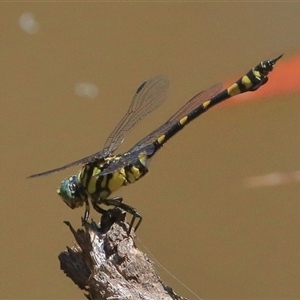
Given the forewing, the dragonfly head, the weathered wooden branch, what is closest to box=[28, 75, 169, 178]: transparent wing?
the forewing

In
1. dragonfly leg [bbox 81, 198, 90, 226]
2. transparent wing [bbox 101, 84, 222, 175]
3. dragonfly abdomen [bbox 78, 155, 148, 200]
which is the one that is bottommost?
dragonfly leg [bbox 81, 198, 90, 226]

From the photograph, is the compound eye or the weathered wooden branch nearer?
the weathered wooden branch

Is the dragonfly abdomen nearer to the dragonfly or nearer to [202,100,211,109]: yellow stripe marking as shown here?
the dragonfly

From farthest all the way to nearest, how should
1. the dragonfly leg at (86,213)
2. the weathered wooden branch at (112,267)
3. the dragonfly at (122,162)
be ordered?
1. the dragonfly at (122,162)
2. the dragonfly leg at (86,213)
3. the weathered wooden branch at (112,267)

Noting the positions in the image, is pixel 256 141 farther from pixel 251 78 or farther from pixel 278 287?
pixel 251 78

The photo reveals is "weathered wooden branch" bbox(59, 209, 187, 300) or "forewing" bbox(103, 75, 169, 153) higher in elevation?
"forewing" bbox(103, 75, 169, 153)

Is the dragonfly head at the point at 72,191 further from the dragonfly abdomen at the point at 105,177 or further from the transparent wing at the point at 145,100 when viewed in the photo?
the transparent wing at the point at 145,100

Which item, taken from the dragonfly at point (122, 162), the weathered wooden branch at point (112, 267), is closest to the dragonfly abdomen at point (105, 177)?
the dragonfly at point (122, 162)

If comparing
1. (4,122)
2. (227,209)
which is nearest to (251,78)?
(227,209)
